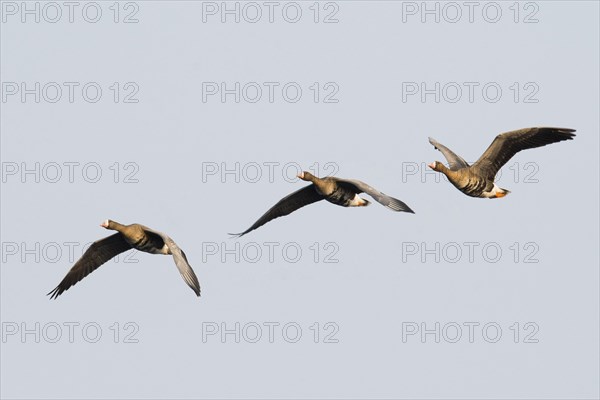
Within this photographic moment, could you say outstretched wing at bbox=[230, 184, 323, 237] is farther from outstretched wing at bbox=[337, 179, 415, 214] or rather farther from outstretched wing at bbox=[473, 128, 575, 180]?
outstretched wing at bbox=[473, 128, 575, 180]

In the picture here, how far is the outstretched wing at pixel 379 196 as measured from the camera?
36.9 meters

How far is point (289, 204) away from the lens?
139ft

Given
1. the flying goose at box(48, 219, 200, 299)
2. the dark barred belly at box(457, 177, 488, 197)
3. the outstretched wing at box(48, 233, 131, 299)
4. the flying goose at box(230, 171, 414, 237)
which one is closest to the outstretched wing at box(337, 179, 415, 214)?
the flying goose at box(230, 171, 414, 237)

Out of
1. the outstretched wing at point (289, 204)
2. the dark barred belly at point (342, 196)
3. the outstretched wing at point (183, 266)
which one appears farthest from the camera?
the outstretched wing at point (289, 204)

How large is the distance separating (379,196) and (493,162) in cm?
435

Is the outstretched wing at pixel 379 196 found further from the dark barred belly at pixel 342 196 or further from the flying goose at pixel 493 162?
the flying goose at pixel 493 162

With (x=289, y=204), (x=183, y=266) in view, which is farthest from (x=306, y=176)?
(x=183, y=266)

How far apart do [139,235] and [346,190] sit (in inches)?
240

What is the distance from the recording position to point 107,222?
127ft

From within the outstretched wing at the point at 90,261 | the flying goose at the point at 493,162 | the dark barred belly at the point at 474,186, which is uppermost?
the flying goose at the point at 493,162

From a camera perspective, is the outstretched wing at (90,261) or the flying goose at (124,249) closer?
the flying goose at (124,249)

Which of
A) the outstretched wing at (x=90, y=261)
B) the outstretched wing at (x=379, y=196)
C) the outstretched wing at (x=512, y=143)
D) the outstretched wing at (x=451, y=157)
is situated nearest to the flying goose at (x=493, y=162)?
the outstretched wing at (x=512, y=143)

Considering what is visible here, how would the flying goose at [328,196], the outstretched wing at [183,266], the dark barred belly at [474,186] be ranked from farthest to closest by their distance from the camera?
the dark barred belly at [474,186]
the flying goose at [328,196]
the outstretched wing at [183,266]

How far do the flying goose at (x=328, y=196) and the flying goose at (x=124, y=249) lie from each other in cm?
389
